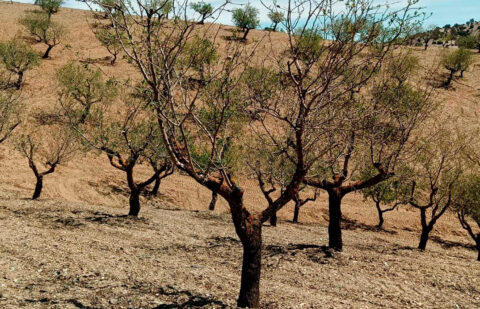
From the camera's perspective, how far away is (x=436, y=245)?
84.0ft

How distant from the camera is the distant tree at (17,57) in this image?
40.2 metres

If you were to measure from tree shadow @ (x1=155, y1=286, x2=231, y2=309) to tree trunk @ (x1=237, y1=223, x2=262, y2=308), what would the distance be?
47cm

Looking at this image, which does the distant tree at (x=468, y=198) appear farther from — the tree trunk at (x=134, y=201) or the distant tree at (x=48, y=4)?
the distant tree at (x=48, y=4)

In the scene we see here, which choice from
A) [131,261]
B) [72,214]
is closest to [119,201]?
[72,214]

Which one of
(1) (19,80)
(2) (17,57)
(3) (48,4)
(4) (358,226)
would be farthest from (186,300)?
(3) (48,4)

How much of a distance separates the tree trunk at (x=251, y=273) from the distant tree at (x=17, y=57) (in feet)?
133

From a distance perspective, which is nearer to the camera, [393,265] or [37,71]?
[393,265]

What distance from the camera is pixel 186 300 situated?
866 centimetres

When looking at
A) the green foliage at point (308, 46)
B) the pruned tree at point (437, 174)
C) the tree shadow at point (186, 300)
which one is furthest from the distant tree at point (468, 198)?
the tree shadow at point (186, 300)

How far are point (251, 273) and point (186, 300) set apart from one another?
1610 mm

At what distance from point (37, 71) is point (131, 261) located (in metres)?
44.3

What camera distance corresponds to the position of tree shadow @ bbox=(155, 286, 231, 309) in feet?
27.2

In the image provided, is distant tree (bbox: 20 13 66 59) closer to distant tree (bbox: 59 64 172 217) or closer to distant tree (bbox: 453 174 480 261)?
distant tree (bbox: 59 64 172 217)

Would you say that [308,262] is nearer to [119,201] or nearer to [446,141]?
[446,141]
